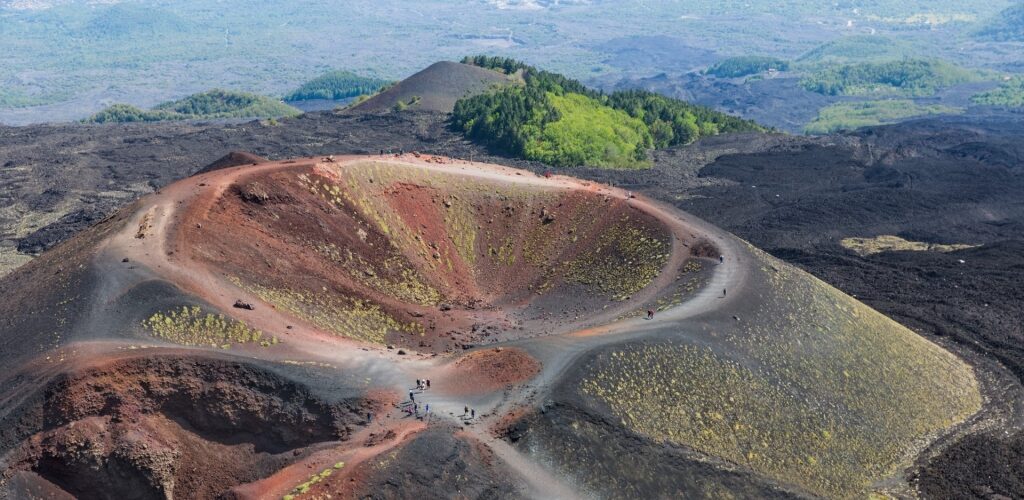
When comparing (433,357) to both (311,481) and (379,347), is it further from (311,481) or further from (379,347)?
(311,481)

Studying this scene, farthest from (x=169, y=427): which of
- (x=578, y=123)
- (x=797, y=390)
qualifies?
(x=578, y=123)

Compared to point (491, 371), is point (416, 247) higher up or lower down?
higher up

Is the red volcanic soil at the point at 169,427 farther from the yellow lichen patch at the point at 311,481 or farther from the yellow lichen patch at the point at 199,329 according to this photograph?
the yellow lichen patch at the point at 199,329

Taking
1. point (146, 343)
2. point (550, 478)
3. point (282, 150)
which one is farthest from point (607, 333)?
point (282, 150)

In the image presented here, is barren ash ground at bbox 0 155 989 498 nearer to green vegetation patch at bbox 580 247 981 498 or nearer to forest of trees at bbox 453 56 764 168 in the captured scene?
green vegetation patch at bbox 580 247 981 498

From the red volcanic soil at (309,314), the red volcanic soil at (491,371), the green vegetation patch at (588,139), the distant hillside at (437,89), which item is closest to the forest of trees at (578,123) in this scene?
the green vegetation patch at (588,139)

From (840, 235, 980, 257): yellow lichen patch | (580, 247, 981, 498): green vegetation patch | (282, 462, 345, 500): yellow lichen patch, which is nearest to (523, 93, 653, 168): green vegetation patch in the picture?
(840, 235, 980, 257): yellow lichen patch

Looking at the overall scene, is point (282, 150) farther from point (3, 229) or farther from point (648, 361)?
point (648, 361)
